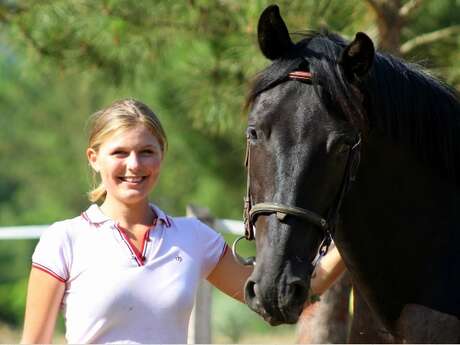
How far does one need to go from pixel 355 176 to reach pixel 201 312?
2568 mm

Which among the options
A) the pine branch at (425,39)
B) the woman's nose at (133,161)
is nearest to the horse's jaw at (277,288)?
the woman's nose at (133,161)

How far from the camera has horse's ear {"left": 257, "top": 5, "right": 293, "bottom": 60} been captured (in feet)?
9.54

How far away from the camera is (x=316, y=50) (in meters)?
2.92

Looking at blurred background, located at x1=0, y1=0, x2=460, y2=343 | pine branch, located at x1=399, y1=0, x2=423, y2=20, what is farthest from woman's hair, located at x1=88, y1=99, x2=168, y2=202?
pine branch, located at x1=399, y1=0, x2=423, y2=20

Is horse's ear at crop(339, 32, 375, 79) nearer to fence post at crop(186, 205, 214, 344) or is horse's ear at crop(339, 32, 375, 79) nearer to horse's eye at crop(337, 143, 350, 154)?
horse's eye at crop(337, 143, 350, 154)

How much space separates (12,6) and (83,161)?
9.47m

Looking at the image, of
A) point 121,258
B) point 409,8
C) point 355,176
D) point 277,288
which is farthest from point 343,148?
point 409,8

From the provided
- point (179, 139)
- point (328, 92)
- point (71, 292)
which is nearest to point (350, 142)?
point (328, 92)

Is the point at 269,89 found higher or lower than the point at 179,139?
A: higher

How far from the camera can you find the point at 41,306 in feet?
8.87

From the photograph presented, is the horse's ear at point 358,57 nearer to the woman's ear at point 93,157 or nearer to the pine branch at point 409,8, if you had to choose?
the woman's ear at point 93,157

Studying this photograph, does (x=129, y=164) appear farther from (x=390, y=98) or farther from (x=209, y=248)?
(x=390, y=98)

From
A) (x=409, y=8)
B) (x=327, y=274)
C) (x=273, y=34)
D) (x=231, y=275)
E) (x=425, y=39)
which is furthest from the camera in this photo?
(x=425, y=39)

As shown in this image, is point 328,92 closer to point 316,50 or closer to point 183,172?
point 316,50
